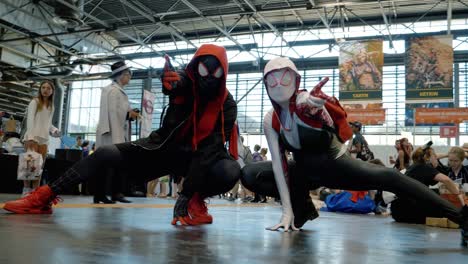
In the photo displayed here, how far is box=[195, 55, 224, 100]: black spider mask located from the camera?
3080mm

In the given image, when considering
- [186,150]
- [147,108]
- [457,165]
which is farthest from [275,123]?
[147,108]

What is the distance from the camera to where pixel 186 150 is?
3.18 metres

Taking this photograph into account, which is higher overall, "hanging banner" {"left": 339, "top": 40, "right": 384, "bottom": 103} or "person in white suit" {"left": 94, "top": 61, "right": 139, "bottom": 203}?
"hanging banner" {"left": 339, "top": 40, "right": 384, "bottom": 103}

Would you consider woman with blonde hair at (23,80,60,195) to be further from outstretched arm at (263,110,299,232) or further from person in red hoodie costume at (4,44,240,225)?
outstretched arm at (263,110,299,232)

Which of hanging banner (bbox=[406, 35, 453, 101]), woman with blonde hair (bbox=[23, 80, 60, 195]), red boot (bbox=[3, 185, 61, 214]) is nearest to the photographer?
red boot (bbox=[3, 185, 61, 214])

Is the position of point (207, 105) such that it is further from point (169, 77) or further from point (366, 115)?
point (366, 115)

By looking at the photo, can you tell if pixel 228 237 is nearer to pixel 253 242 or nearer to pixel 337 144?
pixel 253 242

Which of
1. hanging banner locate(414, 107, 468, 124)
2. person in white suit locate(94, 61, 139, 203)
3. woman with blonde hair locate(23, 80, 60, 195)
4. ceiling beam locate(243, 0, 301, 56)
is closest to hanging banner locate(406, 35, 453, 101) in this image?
hanging banner locate(414, 107, 468, 124)

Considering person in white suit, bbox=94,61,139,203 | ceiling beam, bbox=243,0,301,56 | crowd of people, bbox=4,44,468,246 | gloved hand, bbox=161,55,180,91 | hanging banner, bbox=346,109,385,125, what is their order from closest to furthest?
1. crowd of people, bbox=4,44,468,246
2. gloved hand, bbox=161,55,180,91
3. person in white suit, bbox=94,61,139,203
4. hanging banner, bbox=346,109,385,125
5. ceiling beam, bbox=243,0,301,56

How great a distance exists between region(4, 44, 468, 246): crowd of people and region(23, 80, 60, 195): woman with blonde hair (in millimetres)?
2283

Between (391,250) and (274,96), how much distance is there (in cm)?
112

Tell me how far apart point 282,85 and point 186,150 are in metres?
0.85

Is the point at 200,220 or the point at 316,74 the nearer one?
the point at 200,220

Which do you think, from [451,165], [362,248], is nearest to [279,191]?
[362,248]
